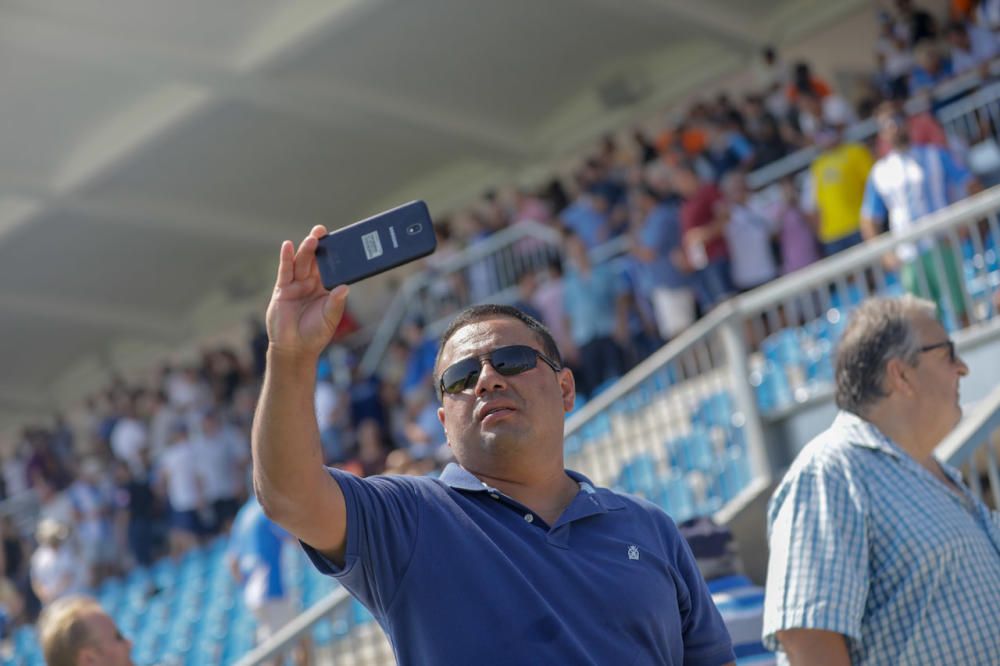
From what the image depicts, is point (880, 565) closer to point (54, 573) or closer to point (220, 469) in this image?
point (54, 573)

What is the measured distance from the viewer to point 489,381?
258 centimetres

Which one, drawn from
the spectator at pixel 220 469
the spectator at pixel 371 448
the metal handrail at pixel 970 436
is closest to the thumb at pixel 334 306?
the metal handrail at pixel 970 436

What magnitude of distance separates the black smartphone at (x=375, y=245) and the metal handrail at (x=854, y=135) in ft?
27.8

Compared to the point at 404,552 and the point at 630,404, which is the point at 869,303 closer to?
the point at 404,552

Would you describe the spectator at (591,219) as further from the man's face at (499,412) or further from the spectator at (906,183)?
the man's face at (499,412)

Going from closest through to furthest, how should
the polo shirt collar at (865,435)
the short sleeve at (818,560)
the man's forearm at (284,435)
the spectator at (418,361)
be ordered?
the man's forearm at (284,435) → the short sleeve at (818,560) → the polo shirt collar at (865,435) → the spectator at (418,361)

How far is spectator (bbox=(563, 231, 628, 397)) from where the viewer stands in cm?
1033

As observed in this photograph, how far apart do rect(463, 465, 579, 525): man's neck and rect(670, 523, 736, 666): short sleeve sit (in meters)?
0.25

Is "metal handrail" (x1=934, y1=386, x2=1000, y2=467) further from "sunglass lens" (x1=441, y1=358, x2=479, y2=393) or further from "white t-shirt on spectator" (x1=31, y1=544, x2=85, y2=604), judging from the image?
"white t-shirt on spectator" (x1=31, y1=544, x2=85, y2=604)

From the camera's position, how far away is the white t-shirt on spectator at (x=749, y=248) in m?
9.83

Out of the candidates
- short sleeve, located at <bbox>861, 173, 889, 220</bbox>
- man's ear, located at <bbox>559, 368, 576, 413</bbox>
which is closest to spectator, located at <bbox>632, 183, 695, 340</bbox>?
short sleeve, located at <bbox>861, 173, 889, 220</bbox>

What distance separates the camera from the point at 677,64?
52.5 feet

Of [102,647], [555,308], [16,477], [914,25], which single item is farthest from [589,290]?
[16,477]

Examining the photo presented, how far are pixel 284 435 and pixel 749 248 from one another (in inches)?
316
